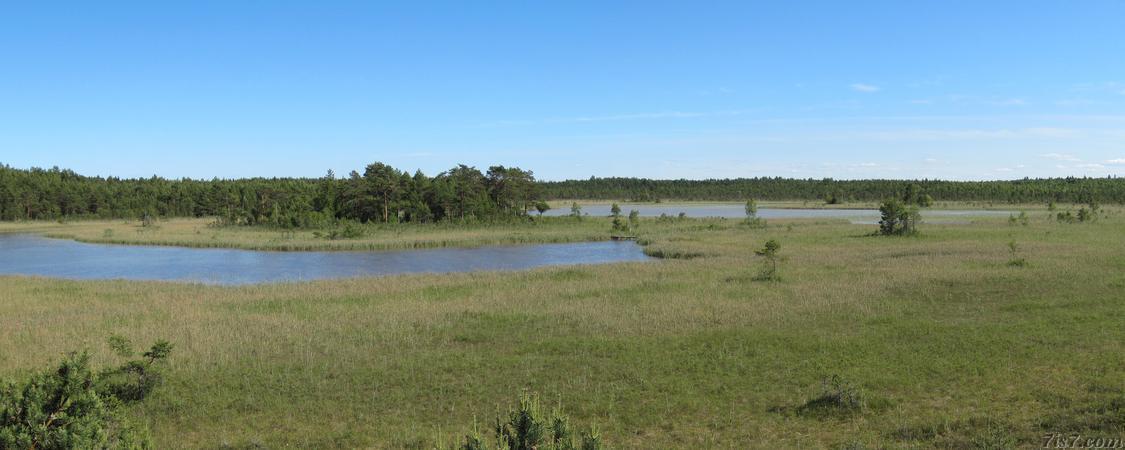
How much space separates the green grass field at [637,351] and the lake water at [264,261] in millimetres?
8217

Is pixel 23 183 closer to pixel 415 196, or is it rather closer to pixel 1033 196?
pixel 415 196

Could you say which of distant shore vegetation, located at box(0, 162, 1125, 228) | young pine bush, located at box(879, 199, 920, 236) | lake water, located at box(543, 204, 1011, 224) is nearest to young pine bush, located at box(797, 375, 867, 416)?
young pine bush, located at box(879, 199, 920, 236)

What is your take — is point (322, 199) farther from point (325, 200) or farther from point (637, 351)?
point (637, 351)

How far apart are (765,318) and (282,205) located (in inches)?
3452

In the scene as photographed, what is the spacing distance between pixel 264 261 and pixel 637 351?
38146 millimetres

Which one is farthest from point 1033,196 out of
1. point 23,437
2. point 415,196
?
point 23,437

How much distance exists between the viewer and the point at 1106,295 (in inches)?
875

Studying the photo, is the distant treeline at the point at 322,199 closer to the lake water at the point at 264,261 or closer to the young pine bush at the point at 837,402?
the lake water at the point at 264,261

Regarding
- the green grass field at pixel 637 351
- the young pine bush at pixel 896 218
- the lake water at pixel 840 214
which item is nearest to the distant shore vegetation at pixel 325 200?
the lake water at pixel 840 214

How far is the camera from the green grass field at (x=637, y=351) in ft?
39.3

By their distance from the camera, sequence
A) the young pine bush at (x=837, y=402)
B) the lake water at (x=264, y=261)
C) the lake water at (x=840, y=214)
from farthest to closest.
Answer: the lake water at (x=840, y=214) < the lake water at (x=264, y=261) < the young pine bush at (x=837, y=402)

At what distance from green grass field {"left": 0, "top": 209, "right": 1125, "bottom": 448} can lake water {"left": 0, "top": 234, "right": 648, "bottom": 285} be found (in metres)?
8.22

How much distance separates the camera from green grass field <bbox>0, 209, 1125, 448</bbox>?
1197cm

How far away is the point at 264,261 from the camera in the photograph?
48.3 m
